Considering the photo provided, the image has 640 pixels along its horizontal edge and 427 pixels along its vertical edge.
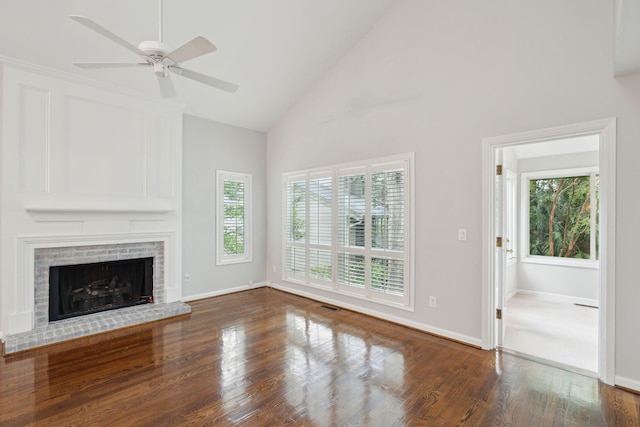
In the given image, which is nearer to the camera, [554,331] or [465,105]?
[465,105]

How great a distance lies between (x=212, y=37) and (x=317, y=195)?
2580 millimetres

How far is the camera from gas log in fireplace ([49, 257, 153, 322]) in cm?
391

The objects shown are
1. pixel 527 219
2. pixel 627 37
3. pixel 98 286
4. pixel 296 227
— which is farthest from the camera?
pixel 527 219

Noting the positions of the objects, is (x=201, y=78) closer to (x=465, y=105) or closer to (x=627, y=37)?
(x=465, y=105)

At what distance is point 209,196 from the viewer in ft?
17.4

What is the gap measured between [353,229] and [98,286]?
362 centimetres

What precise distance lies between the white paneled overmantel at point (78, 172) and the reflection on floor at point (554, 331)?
4.63 m

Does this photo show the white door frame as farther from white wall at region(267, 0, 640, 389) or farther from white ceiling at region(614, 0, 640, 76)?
white ceiling at region(614, 0, 640, 76)

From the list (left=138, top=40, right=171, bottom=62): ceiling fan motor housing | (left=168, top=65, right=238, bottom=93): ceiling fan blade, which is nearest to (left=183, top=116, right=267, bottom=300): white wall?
(left=168, top=65, right=238, bottom=93): ceiling fan blade

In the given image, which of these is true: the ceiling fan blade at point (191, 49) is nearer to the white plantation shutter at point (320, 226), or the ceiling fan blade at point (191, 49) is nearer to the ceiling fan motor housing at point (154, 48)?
the ceiling fan motor housing at point (154, 48)

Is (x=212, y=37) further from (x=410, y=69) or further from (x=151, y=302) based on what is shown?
(x=151, y=302)

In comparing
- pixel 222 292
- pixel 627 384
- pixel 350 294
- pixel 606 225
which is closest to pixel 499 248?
pixel 606 225

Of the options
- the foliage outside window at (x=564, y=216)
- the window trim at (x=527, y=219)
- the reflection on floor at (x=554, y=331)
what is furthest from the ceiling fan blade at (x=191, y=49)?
the foliage outside window at (x=564, y=216)

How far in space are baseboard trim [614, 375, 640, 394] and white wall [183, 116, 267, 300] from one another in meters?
4.96
